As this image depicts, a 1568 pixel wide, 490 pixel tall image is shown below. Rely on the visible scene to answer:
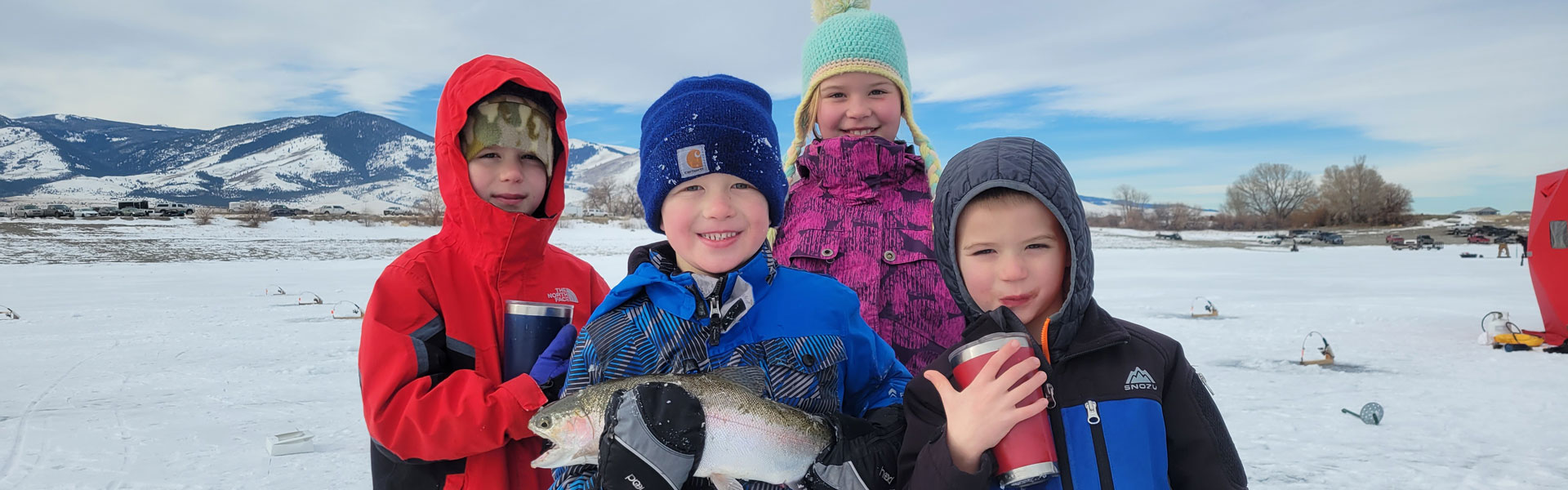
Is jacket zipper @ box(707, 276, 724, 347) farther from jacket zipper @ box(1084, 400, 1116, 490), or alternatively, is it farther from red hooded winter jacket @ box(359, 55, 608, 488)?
jacket zipper @ box(1084, 400, 1116, 490)

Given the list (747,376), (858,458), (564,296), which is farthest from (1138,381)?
(564,296)

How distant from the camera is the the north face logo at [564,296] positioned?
255cm

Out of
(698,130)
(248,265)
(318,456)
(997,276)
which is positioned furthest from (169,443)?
(248,265)

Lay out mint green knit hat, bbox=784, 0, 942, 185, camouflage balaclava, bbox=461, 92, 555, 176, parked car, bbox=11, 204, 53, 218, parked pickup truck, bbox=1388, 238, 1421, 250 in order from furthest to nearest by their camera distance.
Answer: parked pickup truck, bbox=1388, 238, 1421, 250 → parked car, bbox=11, 204, 53, 218 → mint green knit hat, bbox=784, 0, 942, 185 → camouflage balaclava, bbox=461, 92, 555, 176

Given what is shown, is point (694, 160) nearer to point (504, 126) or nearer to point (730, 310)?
point (730, 310)

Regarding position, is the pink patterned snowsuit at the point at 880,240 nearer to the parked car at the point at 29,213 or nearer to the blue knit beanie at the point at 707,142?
the blue knit beanie at the point at 707,142

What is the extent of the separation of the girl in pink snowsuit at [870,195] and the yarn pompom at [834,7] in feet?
1.15

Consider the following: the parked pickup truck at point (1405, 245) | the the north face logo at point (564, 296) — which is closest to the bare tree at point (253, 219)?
the the north face logo at point (564, 296)

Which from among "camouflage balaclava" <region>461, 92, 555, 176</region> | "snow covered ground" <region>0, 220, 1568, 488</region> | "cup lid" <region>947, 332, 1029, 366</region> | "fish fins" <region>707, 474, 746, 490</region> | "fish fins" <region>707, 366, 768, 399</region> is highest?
"camouflage balaclava" <region>461, 92, 555, 176</region>

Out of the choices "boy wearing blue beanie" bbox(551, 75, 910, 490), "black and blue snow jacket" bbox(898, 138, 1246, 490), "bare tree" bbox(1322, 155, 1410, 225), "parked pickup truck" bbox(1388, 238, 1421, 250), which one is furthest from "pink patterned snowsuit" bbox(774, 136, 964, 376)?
"bare tree" bbox(1322, 155, 1410, 225)

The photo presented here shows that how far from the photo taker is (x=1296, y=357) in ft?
27.5

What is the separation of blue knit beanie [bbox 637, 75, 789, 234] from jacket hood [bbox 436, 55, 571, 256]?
1.99 ft

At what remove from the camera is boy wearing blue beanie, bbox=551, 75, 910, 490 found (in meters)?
1.77

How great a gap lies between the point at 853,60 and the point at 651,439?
5.97 feet
